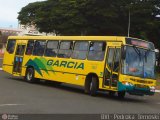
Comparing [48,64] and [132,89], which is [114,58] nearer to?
[132,89]

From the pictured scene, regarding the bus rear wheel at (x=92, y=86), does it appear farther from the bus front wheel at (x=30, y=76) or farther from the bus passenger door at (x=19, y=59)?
the bus passenger door at (x=19, y=59)

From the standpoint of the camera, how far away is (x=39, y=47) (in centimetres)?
2842

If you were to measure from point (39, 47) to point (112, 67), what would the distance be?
755cm

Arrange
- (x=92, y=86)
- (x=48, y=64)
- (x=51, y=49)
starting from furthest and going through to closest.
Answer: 1. (x=51, y=49)
2. (x=48, y=64)
3. (x=92, y=86)

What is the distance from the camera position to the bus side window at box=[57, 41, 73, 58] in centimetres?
2527

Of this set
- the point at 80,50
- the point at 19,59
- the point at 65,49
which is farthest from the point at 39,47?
the point at 80,50

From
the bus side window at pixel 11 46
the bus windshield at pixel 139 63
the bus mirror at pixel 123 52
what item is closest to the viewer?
the bus mirror at pixel 123 52

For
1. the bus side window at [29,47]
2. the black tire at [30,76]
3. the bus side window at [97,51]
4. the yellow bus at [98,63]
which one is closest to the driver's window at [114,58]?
the yellow bus at [98,63]

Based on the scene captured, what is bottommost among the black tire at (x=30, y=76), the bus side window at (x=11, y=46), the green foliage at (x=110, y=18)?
the black tire at (x=30, y=76)

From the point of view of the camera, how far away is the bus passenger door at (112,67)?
2164 cm

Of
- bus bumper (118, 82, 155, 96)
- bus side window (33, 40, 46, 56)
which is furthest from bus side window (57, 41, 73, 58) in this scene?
bus bumper (118, 82, 155, 96)

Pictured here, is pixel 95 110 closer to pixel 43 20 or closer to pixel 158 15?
pixel 158 15

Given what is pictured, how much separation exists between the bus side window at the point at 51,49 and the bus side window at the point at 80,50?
1972mm

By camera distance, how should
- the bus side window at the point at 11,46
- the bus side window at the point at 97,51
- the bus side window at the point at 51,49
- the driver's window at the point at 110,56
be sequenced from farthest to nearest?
the bus side window at the point at 11,46
the bus side window at the point at 51,49
the bus side window at the point at 97,51
the driver's window at the point at 110,56
